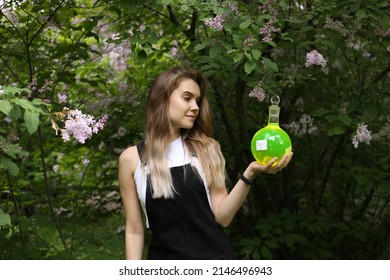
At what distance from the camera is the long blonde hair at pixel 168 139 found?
105 inches

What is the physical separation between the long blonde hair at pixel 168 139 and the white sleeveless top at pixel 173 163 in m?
0.02

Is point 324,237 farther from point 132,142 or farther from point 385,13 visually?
point 385,13

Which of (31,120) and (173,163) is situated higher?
(31,120)

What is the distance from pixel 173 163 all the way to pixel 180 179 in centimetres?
9

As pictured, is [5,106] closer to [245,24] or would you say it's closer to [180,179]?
[180,179]

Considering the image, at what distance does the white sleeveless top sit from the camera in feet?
8.88

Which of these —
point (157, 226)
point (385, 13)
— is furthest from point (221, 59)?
point (157, 226)

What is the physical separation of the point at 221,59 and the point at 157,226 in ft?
4.41

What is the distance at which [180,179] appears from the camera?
8.76 ft

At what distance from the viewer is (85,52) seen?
4.46 m

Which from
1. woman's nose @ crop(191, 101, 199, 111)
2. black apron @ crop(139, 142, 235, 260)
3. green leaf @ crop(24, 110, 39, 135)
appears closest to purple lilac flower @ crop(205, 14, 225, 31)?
woman's nose @ crop(191, 101, 199, 111)

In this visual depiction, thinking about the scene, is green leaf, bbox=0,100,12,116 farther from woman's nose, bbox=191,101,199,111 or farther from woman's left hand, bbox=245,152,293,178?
woman's left hand, bbox=245,152,293,178

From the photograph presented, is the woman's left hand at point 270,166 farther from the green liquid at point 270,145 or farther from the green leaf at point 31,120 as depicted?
the green leaf at point 31,120

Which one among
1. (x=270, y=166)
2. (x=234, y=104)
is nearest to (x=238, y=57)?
(x=270, y=166)
